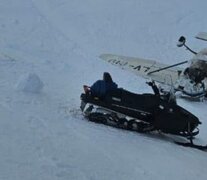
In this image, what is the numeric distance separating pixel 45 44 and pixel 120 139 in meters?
7.56

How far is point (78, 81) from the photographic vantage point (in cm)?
1105

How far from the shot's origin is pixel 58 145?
20.8ft

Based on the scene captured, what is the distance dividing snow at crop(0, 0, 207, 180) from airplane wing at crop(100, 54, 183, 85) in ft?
0.99

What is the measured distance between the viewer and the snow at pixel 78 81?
19.6 ft

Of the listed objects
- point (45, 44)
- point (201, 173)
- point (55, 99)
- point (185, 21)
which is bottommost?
point (201, 173)

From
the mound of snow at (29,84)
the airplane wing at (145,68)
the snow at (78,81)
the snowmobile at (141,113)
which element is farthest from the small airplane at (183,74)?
the mound of snow at (29,84)

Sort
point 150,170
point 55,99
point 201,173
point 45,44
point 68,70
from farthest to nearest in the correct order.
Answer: point 45,44 < point 68,70 < point 55,99 < point 201,173 < point 150,170

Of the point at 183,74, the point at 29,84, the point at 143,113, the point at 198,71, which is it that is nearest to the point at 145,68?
the point at 183,74

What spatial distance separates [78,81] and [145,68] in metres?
2.67

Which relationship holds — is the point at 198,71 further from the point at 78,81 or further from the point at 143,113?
the point at 143,113

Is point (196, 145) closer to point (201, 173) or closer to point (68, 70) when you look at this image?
point (201, 173)

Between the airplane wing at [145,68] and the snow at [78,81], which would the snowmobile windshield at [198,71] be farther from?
the snow at [78,81]

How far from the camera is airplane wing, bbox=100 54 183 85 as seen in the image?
12578 mm

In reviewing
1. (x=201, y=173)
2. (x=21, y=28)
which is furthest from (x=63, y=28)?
(x=201, y=173)
